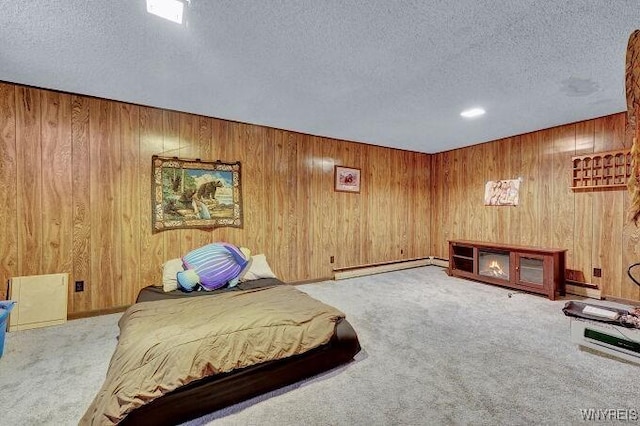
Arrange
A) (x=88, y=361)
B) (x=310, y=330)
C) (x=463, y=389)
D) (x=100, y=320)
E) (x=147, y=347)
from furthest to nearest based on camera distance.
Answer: (x=100, y=320) < (x=88, y=361) < (x=310, y=330) < (x=463, y=389) < (x=147, y=347)

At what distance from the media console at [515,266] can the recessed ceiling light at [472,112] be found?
1.95 metres

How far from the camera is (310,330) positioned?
6.37ft

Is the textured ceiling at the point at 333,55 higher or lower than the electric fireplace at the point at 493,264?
higher

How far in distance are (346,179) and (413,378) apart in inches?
131

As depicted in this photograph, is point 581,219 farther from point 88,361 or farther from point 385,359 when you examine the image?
point 88,361

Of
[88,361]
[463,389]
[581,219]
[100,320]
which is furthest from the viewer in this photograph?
[581,219]

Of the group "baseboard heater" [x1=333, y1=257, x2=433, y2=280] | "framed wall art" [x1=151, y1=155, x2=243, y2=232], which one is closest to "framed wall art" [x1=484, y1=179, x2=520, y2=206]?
"baseboard heater" [x1=333, y1=257, x2=433, y2=280]

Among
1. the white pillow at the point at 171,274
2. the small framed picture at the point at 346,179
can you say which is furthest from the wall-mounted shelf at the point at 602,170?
the white pillow at the point at 171,274

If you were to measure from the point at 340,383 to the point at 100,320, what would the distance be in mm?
2590

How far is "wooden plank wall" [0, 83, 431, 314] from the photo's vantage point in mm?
2705

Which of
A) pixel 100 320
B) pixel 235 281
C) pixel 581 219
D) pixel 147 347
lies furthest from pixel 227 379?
pixel 581 219

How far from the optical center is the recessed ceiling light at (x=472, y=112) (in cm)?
331

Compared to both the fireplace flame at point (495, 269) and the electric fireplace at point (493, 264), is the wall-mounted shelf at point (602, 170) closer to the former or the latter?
the electric fireplace at point (493, 264)

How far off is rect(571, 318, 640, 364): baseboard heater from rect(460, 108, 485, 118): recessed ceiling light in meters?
2.36
